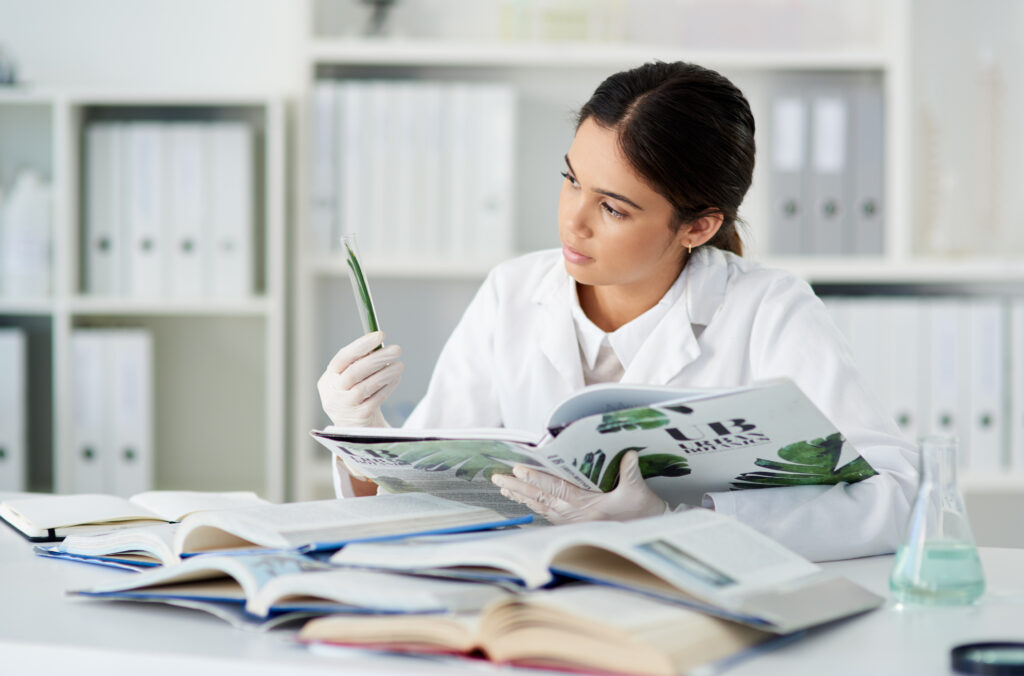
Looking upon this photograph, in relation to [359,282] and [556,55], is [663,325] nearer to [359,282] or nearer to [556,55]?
A: [359,282]

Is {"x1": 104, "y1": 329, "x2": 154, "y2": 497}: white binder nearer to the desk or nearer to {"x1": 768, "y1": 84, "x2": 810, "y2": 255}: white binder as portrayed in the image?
{"x1": 768, "y1": 84, "x2": 810, "y2": 255}: white binder

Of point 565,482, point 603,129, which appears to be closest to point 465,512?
point 565,482

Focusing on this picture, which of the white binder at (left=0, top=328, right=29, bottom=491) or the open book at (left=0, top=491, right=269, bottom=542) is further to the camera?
the white binder at (left=0, top=328, right=29, bottom=491)

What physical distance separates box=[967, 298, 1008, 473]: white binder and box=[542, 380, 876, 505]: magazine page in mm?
1358

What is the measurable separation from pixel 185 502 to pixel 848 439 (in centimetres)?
70

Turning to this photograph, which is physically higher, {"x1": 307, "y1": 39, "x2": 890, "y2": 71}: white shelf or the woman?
{"x1": 307, "y1": 39, "x2": 890, "y2": 71}: white shelf

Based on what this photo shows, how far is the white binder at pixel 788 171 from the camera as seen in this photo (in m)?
2.24

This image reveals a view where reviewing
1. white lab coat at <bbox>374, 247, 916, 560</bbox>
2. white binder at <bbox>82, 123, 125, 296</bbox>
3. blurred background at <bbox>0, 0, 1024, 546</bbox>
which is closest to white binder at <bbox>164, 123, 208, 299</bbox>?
blurred background at <bbox>0, 0, 1024, 546</bbox>

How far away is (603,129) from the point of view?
1.31m

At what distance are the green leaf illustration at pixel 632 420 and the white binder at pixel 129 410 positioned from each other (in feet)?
5.66

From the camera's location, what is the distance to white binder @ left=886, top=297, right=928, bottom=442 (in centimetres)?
223

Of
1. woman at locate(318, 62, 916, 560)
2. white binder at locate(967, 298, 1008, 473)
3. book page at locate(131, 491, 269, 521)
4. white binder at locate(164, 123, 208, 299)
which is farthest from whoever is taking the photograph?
white binder at locate(164, 123, 208, 299)

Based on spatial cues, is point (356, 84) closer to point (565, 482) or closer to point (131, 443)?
point (131, 443)

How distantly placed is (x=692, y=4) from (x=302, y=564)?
1.89 metres
